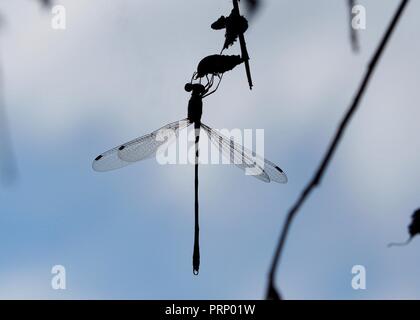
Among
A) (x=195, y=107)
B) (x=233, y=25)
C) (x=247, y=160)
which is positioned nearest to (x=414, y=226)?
(x=233, y=25)

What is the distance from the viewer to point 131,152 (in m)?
2.95

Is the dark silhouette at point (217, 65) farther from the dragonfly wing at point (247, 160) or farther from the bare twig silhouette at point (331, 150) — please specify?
the dragonfly wing at point (247, 160)

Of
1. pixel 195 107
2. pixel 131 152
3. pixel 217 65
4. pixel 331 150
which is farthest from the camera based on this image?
pixel 131 152

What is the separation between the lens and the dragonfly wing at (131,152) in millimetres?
2936

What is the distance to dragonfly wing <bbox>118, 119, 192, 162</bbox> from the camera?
2959 mm

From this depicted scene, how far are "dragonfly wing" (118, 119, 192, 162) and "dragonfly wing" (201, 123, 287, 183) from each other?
0.19m

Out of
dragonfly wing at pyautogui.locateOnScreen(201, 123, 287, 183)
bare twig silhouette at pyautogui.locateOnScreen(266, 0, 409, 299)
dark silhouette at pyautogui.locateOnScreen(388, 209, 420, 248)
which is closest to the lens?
bare twig silhouette at pyautogui.locateOnScreen(266, 0, 409, 299)

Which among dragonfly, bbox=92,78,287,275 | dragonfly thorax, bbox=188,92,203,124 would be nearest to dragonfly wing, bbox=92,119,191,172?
dragonfly, bbox=92,78,287,275

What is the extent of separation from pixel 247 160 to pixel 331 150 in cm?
212

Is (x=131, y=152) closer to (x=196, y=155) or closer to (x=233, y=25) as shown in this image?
(x=196, y=155)

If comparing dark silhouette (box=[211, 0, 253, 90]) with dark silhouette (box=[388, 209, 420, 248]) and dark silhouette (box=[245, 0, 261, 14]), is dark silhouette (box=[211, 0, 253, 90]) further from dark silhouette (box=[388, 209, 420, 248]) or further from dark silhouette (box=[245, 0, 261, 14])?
dark silhouette (box=[388, 209, 420, 248])
